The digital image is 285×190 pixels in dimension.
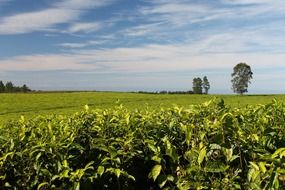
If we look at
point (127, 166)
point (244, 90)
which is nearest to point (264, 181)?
point (127, 166)

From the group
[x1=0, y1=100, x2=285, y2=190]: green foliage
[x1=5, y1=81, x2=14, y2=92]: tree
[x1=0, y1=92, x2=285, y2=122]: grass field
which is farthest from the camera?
[x1=5, y1=81, x2=14, y2=92]: tree

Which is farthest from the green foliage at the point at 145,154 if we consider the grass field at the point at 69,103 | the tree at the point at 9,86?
the tree at the point at 9,86

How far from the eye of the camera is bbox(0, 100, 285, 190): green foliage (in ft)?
10.3

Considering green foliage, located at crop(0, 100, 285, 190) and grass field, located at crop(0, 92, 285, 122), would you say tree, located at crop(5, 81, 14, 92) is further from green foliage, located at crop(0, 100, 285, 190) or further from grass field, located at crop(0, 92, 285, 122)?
green foliage, located at crop(0, 100, 285, 190)

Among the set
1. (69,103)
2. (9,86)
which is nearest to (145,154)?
(69,103)

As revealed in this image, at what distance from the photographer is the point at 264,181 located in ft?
9.22

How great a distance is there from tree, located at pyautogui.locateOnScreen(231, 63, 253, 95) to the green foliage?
400 feet

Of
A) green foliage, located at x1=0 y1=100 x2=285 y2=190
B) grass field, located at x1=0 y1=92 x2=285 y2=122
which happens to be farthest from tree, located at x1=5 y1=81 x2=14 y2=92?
green foliage, located at x1=0 y1=100 x2=285 y2=190

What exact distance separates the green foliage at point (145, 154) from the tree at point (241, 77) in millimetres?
122016

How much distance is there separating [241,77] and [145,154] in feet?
410

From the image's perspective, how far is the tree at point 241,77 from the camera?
123 m

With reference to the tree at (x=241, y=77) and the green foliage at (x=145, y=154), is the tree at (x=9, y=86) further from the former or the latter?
the green foliage at (x=145, y=154)

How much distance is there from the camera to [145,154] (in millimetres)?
3637

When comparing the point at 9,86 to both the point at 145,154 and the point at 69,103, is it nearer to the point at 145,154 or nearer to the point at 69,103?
the point at 69,103
